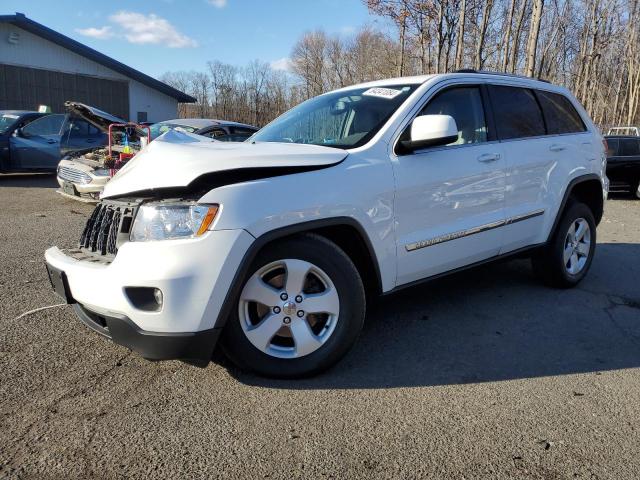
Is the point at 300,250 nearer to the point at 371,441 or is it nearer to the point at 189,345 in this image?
the point at 189,345

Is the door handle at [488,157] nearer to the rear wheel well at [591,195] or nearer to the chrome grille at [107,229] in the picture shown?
the rear wheel well at [591,195]

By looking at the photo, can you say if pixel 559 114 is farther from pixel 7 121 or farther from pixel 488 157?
pixel 7 121

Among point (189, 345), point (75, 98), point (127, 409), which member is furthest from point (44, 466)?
point (75, 98)

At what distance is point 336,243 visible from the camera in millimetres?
3150

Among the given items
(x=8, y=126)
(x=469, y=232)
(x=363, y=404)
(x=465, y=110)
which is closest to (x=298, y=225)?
(x=363, y=404)

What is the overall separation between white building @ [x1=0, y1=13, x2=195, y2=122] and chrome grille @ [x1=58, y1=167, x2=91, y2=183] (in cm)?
1697

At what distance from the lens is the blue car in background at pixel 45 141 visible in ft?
38.7

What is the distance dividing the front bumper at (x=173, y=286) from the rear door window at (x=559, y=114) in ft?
10.9

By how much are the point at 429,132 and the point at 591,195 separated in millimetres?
2902

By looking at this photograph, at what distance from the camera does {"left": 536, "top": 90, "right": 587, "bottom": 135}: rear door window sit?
4629mm

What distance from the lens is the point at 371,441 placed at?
7.87 ft

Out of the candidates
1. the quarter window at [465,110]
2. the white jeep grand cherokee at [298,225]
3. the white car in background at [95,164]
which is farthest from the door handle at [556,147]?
the white car in background at [95,164]

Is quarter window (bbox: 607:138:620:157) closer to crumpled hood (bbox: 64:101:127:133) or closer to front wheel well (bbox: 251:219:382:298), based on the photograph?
crumpled hood (bbox: 64:101:127:133)

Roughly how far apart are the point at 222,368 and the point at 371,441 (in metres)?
1.07
